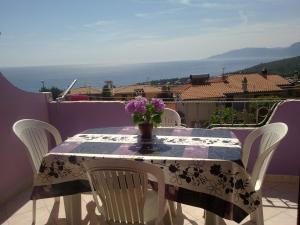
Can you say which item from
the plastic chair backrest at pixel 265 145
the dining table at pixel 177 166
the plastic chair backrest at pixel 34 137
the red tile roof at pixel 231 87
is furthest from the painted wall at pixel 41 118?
the red tile roof at pixel 231 87

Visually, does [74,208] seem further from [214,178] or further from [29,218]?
[214,178]

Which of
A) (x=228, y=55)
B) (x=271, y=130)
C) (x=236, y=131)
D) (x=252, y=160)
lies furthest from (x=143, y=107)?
(x=228, y=55)

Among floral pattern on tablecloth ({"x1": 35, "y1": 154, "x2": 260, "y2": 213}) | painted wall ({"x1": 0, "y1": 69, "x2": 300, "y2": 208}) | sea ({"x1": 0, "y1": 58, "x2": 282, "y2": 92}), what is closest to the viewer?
floral pattern on tablecloth ({"x1": 35, "y1": 154, "x2": 260, "y2": 213})

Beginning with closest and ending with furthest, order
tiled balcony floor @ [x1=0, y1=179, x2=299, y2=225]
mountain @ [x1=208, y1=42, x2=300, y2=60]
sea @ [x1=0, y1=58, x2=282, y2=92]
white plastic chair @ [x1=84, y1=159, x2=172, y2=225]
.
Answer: white plastic chair @ [x1=84, y1=159, x2=172, y2=225]
tiled balcony floor @ [x1=0, y1=179, x2=299, y2=225]
sea @ [x1=0, y1=58, x2=282, y2=92]
mountain @ [x1=208, y1=42, x2=300, y2=60]

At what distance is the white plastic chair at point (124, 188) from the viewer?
5.16ft

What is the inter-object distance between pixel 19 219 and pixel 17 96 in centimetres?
141

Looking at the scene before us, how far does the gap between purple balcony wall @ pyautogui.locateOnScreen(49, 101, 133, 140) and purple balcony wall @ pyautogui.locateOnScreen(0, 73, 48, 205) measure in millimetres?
442

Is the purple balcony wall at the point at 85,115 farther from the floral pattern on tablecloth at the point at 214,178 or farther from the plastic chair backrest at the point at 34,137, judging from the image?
the floral pattern on tablecloth at the point at 214,178

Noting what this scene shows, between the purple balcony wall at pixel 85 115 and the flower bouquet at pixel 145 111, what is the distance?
158 cm

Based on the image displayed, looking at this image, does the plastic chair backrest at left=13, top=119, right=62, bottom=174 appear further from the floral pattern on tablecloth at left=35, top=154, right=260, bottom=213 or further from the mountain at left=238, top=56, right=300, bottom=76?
the mountain at left=238, top=56, right=300, bottom=76

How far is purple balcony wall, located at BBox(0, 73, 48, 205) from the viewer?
10.6 feet

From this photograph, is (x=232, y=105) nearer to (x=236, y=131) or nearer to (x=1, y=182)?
(x=236, y=131)

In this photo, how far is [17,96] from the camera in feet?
11.5

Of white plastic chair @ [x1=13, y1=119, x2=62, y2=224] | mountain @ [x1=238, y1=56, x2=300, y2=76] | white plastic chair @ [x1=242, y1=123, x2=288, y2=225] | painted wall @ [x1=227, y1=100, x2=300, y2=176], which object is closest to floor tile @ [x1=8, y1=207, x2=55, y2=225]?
white plastic chair @ [x1=13, y1=119, x2=62, y2=224]
